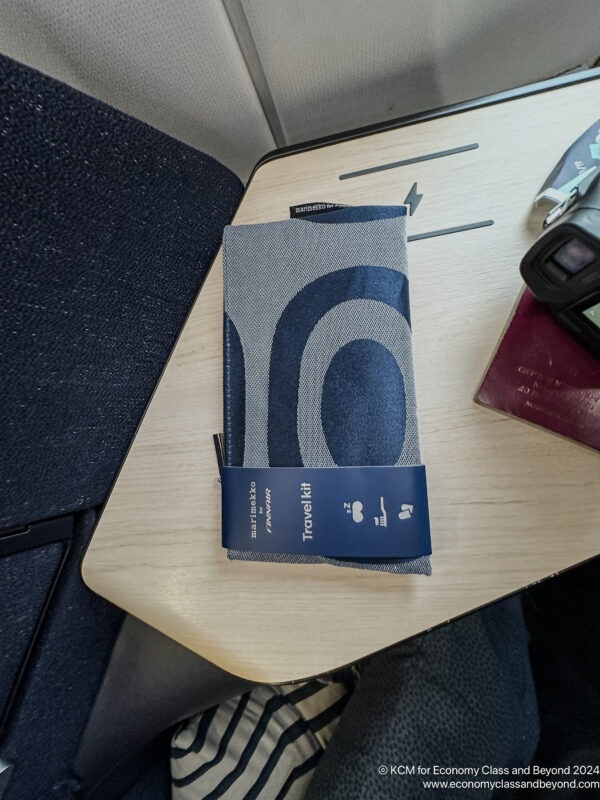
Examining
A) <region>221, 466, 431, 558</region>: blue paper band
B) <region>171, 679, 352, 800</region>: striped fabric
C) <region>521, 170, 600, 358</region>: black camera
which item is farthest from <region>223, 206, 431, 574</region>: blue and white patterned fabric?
<region>171, 679, 352, 800</region>: striped fabric

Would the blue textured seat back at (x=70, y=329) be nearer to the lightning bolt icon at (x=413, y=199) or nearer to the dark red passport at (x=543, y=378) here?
the lightning bolt icon at (x=413, y=199)

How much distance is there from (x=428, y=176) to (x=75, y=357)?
47 cm

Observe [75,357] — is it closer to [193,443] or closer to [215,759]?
[193,443]

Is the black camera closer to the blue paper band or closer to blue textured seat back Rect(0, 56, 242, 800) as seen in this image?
the blue paper band

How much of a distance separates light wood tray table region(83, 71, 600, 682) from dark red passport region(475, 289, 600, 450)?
0.02 meters

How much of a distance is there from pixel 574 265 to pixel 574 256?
11 mm

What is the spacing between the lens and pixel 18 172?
1.33ft

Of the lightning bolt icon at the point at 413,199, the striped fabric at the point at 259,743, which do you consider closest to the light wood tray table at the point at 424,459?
the lightning bolt icon at the point at 413,199

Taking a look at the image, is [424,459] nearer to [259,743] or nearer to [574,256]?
[574,256]

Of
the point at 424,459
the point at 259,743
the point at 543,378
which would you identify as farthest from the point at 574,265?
the point at 259,743

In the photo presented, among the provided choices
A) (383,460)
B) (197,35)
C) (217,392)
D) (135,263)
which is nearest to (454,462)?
(383,460)

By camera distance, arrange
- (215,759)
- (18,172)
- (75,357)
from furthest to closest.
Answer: (215,759)
(75,357)
(18,172)

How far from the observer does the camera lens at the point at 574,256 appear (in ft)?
1.19

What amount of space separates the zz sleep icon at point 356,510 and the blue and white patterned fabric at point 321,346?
0.04 meters
